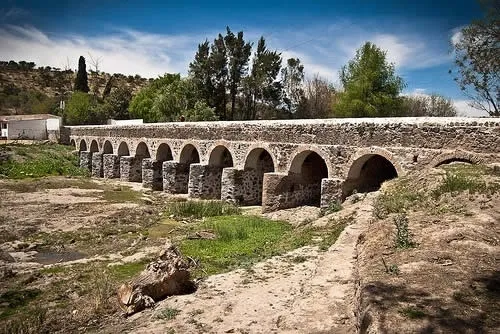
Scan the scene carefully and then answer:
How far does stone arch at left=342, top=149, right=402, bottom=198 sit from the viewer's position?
14.2 metres

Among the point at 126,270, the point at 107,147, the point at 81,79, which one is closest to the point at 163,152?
the point at 107,147

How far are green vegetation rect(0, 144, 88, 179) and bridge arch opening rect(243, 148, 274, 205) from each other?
17.7 m

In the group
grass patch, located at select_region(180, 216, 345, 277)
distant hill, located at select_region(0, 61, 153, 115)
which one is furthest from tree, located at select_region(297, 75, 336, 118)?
distant hill, located at select_region(0, 61, 153, 115)

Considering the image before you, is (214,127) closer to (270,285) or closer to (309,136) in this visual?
(309,136)

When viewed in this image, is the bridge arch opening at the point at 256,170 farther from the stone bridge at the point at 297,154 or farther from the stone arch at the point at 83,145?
the stone arch at the point at 83,145

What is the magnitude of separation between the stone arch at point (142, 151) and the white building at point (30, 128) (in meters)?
21.7

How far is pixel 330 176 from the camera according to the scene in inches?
604

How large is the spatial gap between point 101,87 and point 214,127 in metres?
72.3

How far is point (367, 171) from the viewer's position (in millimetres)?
15625

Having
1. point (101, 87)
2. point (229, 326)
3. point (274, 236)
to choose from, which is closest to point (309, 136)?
point (274, 236)

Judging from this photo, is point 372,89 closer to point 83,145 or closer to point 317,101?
point 317,101

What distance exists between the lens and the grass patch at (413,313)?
3795 millimetres

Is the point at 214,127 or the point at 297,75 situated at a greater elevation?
the point at 297,75

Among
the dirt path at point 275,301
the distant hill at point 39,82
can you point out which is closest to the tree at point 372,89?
the dirt path at point 275,301
